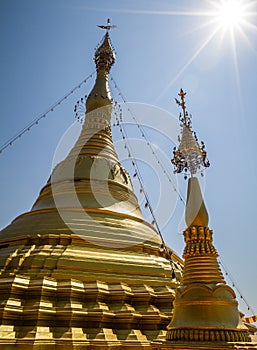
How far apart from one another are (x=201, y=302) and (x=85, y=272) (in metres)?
4.63

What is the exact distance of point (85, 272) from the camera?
8.75 meters

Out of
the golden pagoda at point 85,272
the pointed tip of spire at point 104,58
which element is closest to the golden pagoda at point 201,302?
the golden pagoda at point 85,272

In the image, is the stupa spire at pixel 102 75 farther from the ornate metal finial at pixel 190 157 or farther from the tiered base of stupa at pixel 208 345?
the tiered base of stupa at pixel 208 345

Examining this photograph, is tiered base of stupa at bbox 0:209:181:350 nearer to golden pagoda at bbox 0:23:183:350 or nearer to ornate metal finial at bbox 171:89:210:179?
golden pagoda at bbox 0:23:183:350

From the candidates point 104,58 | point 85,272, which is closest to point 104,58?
point 104,58

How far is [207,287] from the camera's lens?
5016mm

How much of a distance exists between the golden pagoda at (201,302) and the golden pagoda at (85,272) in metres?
2.56

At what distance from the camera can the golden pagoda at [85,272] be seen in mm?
7023

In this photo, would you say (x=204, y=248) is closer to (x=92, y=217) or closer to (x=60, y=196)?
(x=92, y=217)

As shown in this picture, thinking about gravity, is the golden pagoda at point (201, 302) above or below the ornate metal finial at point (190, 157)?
below

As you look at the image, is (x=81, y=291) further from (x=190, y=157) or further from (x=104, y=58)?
(x=104, y=58)

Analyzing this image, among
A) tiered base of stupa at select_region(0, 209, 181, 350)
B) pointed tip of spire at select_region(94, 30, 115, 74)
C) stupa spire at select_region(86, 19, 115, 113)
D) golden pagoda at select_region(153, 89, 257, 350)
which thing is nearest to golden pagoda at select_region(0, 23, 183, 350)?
tiered base of stupa at select_region(0, 209, 181, 350)

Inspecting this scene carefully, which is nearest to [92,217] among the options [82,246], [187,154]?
[82,246]

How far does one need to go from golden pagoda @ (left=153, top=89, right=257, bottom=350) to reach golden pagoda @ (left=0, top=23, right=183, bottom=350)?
256 cm
